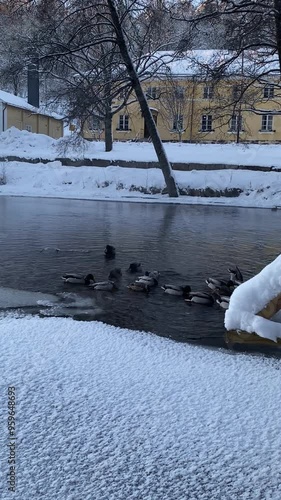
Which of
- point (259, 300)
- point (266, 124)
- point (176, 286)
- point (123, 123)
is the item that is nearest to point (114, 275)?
point (176, 286)

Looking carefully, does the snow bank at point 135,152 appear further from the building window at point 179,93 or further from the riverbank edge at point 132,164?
the building window at point 179,93

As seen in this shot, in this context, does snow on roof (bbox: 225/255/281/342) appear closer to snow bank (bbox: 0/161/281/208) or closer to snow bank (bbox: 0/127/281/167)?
snow bank (bbox: 0/161/281/208)

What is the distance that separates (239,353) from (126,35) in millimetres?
21623

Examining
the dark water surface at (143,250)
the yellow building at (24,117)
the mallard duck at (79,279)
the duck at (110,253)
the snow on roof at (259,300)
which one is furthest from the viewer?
the yellow building at (24,117)

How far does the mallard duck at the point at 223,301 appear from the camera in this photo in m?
8.05

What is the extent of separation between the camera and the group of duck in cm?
828

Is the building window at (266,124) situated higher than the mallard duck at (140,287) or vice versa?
the building window at (266,124)

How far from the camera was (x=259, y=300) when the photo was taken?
6.20 m

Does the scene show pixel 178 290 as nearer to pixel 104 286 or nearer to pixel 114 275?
pixel 104 286

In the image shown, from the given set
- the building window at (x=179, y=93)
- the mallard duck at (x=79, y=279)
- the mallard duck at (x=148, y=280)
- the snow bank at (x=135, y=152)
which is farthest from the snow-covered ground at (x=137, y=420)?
the building window at (x=179, y=93)

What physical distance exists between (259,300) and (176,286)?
9.10ft

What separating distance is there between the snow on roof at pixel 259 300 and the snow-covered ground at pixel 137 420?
20.1 inches

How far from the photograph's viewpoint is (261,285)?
620 centimetres

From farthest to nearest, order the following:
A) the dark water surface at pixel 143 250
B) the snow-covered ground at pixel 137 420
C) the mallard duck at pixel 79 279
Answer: the mallard duck at pixel 79 279 → the dark water surface at pixel 143 250 → the snow-covered ground at pixel 137 420
